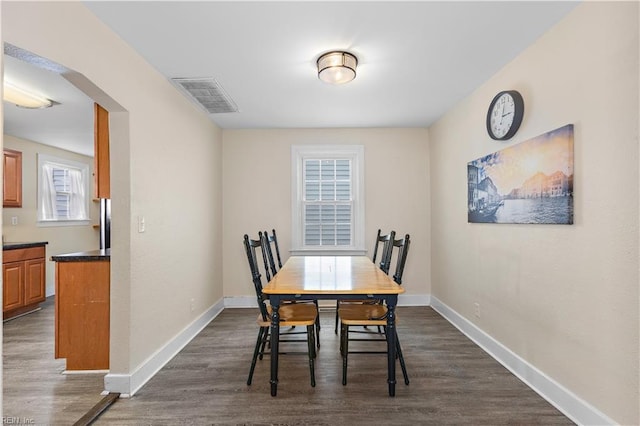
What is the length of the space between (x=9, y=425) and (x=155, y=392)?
0.79 meters

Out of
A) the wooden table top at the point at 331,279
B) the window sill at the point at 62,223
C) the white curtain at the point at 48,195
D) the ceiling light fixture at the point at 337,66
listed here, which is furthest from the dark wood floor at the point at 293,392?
the white curtain at the point at 48,195

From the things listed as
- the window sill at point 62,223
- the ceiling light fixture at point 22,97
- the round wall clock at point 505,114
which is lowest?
the window sill at point 62,223

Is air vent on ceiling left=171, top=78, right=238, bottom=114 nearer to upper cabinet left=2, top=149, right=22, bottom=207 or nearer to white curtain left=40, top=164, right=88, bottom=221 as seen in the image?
upper cabinet left=2, top=149, right=22, bottom=207

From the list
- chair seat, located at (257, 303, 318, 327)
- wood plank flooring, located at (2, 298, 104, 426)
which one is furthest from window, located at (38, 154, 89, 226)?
chair seat, located at (257, 303, 318, 327)

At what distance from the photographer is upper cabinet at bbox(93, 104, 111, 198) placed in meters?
2.66

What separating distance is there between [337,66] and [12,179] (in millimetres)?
5132

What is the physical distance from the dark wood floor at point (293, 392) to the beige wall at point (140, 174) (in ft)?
1.07

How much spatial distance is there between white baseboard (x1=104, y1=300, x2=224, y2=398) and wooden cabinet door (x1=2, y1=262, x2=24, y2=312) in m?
2.42

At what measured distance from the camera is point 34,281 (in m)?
4.52

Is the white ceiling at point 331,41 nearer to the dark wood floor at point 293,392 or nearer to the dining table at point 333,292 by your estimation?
the dining table at point 333,292

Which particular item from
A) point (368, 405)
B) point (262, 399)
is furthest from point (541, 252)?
point (262, 399)

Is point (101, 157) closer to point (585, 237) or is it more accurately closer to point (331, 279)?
point (331, 279)

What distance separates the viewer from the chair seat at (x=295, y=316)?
252cm

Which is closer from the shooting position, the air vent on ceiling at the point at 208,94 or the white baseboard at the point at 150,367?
the white baseboard at the point at 150,367
